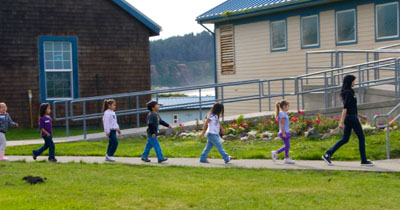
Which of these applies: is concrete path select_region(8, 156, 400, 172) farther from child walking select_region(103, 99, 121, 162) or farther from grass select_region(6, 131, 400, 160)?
grass select_region(6, 131, 400, 160)

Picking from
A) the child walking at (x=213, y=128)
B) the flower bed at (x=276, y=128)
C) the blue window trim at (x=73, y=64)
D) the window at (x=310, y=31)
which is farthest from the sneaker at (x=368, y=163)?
the blue window trim at (x=73, y=64)

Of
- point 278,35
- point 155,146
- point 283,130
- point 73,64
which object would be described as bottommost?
point 155,146

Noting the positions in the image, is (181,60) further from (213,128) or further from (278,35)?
(213,128)

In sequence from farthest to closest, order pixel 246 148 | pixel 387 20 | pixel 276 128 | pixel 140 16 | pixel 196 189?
1. pixel 140 16
2. pixel 387 20
3. pixel 276 128
4. pixel 246 148
5. pixel 196 189

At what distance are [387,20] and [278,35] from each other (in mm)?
4958

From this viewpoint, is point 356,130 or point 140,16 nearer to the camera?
point 356,130

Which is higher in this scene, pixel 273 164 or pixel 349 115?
pixel 349 115

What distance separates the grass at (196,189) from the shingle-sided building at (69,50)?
11363 millimetres

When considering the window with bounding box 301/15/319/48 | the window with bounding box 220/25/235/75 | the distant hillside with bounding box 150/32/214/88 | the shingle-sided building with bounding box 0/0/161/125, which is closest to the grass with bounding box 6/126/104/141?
the shingle-sided building with bounding box 0/0/161/125

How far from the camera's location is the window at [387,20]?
65.2 feet

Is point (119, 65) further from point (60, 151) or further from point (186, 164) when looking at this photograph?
point (186, 164)

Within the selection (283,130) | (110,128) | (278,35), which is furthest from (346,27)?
(110,128)

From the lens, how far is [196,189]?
8.48 meters

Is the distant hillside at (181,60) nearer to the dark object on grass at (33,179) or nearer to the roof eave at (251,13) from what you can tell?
the roof eave at (251,13)
